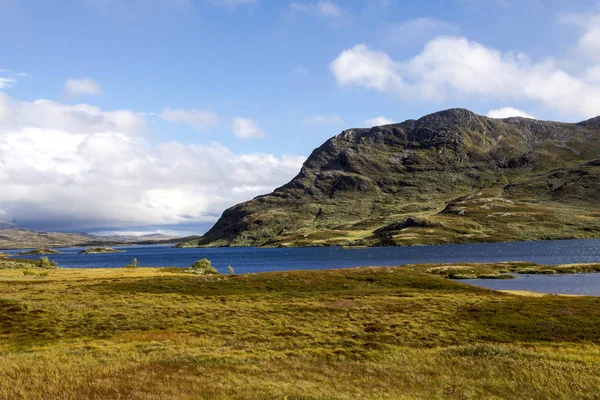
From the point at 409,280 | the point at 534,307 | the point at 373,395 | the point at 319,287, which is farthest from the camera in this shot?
the point at 409,280

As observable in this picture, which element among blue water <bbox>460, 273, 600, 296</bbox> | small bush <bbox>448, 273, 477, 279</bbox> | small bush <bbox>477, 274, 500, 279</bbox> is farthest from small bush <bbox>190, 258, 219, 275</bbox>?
small bush <bbox>477, 274, 500, 279</bbox>

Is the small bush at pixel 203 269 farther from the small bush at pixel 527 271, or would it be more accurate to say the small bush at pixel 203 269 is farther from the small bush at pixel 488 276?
the small bush at pixel 527 271

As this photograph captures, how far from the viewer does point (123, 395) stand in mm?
18078

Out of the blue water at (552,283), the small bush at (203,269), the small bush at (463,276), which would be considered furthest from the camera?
the small bush at (203,269)

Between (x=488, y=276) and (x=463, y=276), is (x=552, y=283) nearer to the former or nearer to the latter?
(x=488, y=276)

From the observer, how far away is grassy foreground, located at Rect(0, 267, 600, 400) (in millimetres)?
20172

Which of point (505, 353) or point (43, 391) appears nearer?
point (43, 391)

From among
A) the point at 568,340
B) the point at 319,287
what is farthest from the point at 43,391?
the point at 319,287

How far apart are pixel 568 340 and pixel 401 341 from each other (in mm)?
15848

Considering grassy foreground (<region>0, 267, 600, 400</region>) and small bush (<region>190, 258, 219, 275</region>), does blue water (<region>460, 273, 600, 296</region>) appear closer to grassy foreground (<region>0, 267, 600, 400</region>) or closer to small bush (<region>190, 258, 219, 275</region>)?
grassy foreground (<region>0, 267, 600, 400</region>)

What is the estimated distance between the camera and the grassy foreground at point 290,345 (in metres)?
20.2

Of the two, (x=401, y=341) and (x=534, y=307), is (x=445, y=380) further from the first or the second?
(x=534, y=307)

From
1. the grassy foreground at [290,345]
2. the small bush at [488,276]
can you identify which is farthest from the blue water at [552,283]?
the grassy foreground at [290,345]

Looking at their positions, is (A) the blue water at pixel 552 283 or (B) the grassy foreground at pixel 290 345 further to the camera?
(A) the blue water at pixel 552 283
